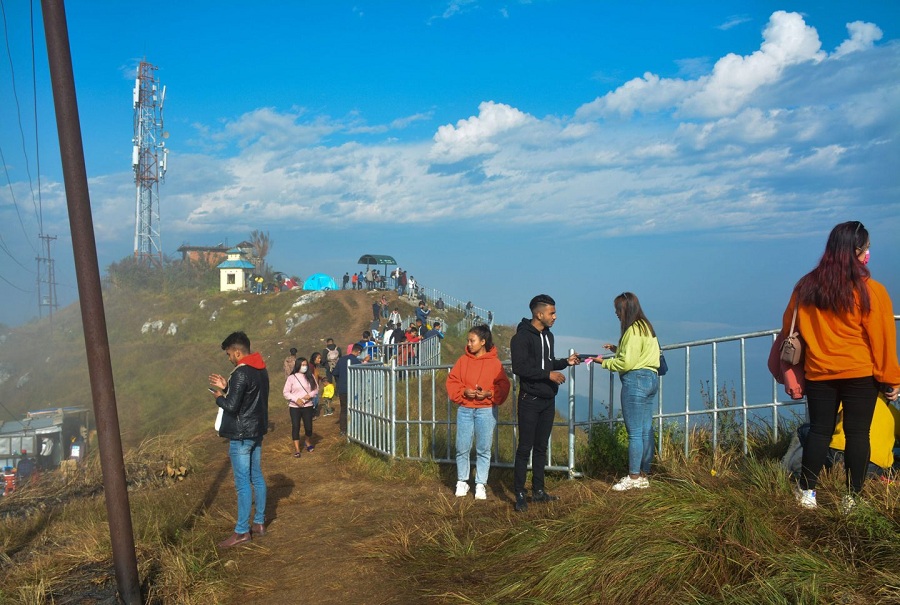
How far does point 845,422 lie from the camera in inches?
180

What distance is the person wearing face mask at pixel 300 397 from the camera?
11711 millimetres

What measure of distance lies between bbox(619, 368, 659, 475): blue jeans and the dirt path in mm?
2111

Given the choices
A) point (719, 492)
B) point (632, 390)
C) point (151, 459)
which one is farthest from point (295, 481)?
point (719, 492)

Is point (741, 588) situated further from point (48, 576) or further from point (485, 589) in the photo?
point (48, 576)

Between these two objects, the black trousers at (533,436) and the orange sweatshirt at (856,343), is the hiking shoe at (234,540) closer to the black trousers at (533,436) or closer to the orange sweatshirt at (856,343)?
the black trousers at (533,436)

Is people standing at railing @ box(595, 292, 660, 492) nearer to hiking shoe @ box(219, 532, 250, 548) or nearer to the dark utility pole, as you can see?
hiking shoe @ box(219, 532, 250, 548)

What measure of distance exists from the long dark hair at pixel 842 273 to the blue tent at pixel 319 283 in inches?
2000

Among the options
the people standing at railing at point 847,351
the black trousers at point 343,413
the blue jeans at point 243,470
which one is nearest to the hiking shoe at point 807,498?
the people standing at railing at point 847,351

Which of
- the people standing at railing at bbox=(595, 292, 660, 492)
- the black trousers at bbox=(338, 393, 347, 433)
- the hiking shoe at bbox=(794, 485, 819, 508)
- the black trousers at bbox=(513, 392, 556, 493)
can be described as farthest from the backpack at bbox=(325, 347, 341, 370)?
the hiking shoe at bbox=(794, 485, 819, 508)

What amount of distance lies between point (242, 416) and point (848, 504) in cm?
458

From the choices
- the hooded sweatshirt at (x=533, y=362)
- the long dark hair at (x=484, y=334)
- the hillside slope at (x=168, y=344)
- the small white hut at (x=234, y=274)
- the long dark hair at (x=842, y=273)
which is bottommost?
the hillside slope at (x=168, y=344)

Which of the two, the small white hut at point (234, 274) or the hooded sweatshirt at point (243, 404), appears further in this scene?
the small white hut at point (234, 274)

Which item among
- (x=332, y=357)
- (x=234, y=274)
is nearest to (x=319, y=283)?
(x=234, y=274)

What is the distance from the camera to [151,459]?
429 inches
